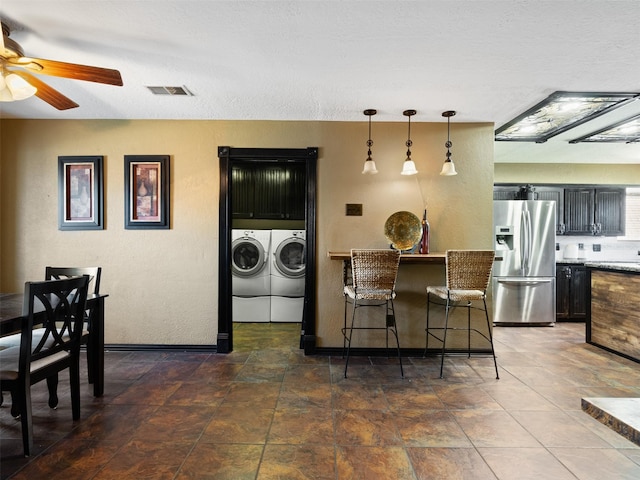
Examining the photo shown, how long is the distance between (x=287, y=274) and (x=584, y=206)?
4702mm

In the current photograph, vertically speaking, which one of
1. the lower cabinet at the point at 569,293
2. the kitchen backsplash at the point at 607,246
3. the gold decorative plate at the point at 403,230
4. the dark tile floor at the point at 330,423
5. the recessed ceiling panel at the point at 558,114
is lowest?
the dark tile floor at the point at 330,423

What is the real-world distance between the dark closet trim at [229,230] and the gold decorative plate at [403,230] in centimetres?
78

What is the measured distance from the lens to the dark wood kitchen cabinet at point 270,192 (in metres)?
5.24

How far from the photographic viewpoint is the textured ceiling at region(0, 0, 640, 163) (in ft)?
6.21

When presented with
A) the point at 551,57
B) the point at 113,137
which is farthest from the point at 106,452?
the point at 551,57

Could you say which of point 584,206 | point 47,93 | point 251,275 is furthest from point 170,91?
point 584,206

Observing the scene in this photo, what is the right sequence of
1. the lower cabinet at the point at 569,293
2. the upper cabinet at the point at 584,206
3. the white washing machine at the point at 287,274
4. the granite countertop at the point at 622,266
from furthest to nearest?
1. the upper cabinet at the point at 584,206
2. the lower cabinet at the point at 569,293
3. the white washing machine at the point at 287,274
4. the granite countertop at the point at 622,266

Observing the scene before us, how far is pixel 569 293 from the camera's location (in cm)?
519

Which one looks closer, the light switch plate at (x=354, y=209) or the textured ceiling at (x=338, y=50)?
the textured ceiling at (x=338, y=50)

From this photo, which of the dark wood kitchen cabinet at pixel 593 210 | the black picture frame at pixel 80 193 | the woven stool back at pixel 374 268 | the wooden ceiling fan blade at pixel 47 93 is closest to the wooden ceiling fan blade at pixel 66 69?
the wooden ceiling fan blade at pixel 47 93

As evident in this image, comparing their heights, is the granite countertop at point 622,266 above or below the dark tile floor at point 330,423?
above

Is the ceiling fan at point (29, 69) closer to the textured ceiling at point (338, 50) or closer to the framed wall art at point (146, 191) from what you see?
the textured ceiling at point (338, 50)

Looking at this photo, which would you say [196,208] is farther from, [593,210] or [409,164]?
[593,210]

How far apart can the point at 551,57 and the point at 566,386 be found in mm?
2446
